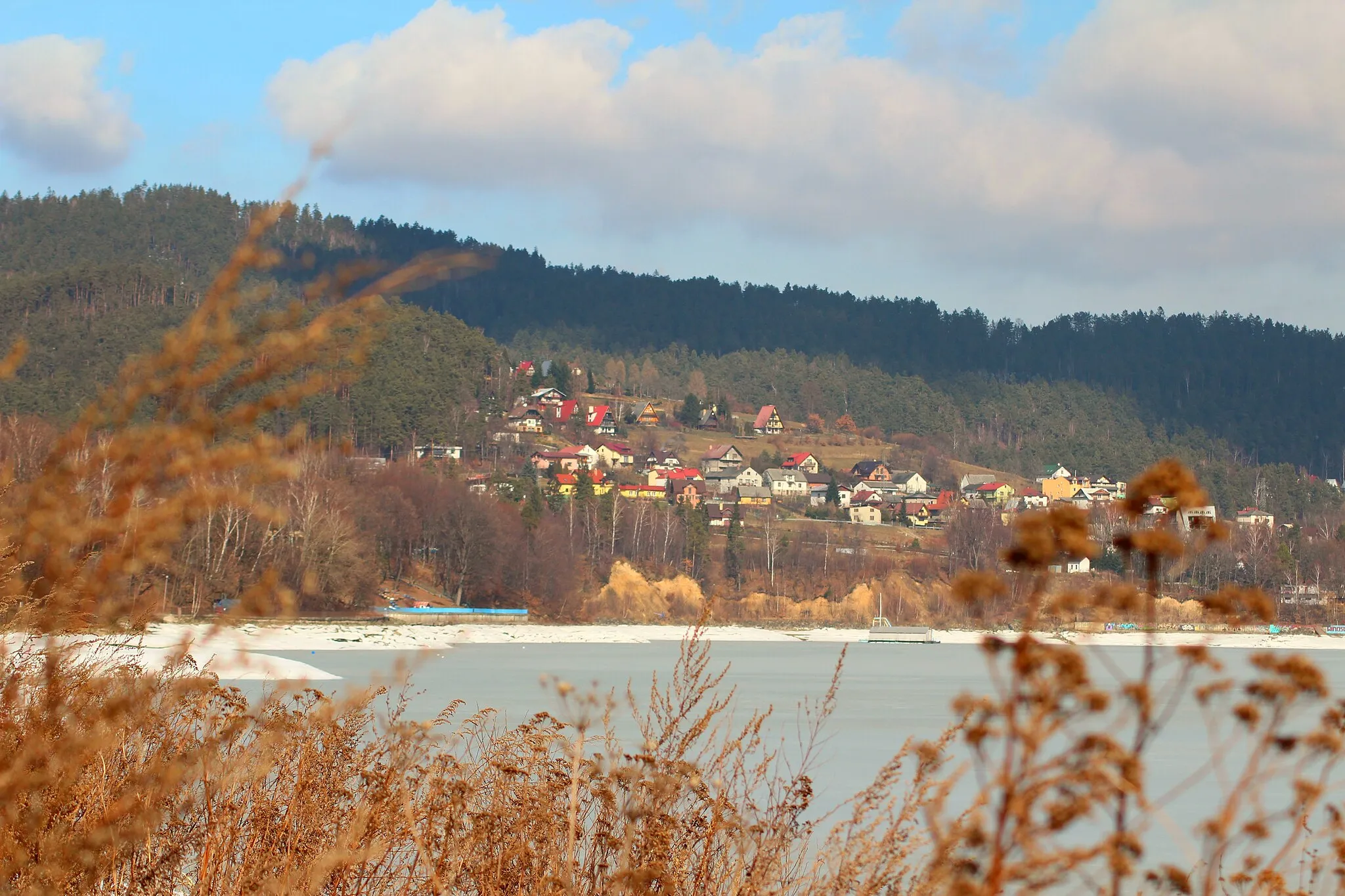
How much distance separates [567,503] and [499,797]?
270 feet

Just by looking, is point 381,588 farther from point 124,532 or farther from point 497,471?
point 124,532

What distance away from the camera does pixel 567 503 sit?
287ft

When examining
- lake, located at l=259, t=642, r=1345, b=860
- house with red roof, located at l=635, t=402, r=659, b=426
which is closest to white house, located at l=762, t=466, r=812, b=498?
house with red roof, located at l=635, t=402, r=659, b=426

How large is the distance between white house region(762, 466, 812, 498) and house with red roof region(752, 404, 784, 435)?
32224mm

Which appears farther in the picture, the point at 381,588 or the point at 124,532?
the point at 381,588

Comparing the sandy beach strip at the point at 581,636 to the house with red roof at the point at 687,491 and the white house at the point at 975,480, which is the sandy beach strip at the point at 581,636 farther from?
the white house at the point at 975,480

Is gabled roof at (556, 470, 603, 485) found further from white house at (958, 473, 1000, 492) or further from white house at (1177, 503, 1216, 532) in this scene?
white house at (1177, 503, 1216, 532)

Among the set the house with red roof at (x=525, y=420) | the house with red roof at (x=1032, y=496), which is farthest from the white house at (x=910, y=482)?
the house with red roof at (x=525, y=420)

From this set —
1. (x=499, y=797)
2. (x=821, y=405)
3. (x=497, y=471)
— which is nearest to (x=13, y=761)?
(x=499, y=797)

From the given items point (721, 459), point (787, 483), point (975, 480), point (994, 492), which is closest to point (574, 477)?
point (787, 483)

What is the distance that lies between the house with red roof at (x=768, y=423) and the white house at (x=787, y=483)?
1269 inches

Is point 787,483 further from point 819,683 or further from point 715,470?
point 819,683

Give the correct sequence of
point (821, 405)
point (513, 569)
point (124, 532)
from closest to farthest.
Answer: point (124, 532)
point (513, 569)
point (821, 405)

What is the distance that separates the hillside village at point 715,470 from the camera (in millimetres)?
106125
